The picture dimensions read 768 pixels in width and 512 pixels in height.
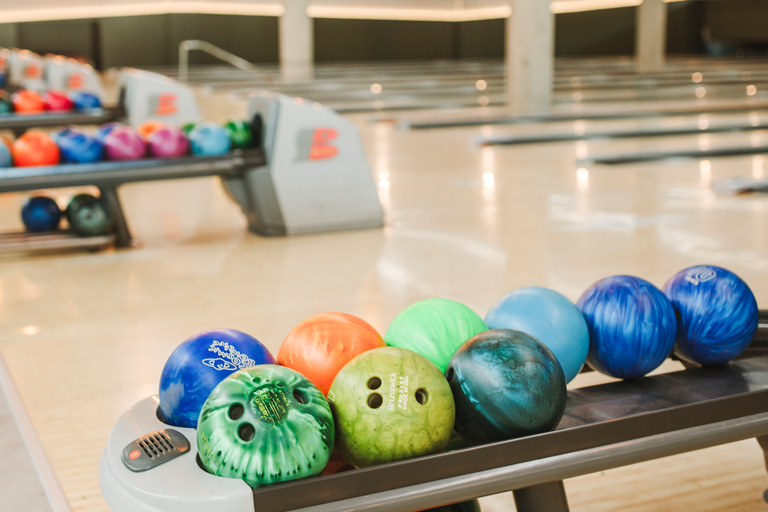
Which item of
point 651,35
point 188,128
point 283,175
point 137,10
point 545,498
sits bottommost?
point 545,498

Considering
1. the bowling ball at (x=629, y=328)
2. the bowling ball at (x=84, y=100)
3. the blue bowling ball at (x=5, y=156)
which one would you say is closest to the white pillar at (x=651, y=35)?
the bowling ball at (x=84, y=100)

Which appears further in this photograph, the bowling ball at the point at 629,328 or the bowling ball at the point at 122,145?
the bowling ball at the point at 122,145

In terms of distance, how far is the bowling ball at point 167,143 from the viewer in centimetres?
409

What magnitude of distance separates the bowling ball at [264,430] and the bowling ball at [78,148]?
298 cm

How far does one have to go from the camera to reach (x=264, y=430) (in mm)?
1217

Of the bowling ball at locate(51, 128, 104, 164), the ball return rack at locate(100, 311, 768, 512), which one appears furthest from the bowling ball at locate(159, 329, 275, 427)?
the bowling ball at locate(51, 128, 104, 164)

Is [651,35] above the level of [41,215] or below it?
above

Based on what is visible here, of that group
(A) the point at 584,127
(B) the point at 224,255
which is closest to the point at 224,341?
(B) the point at 224,255

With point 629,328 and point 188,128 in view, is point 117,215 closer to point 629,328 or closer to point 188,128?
point 188,128

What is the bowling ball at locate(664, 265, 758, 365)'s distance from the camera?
1761 mm

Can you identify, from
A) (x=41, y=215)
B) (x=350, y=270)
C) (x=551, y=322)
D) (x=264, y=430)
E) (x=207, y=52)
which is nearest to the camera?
(x=264, y=430)

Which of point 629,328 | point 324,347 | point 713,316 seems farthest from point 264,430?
point 713,316

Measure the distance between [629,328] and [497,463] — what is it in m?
0.58

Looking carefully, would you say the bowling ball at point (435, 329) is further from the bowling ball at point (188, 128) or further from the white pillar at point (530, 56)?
the white pillar at point (530, 56)
